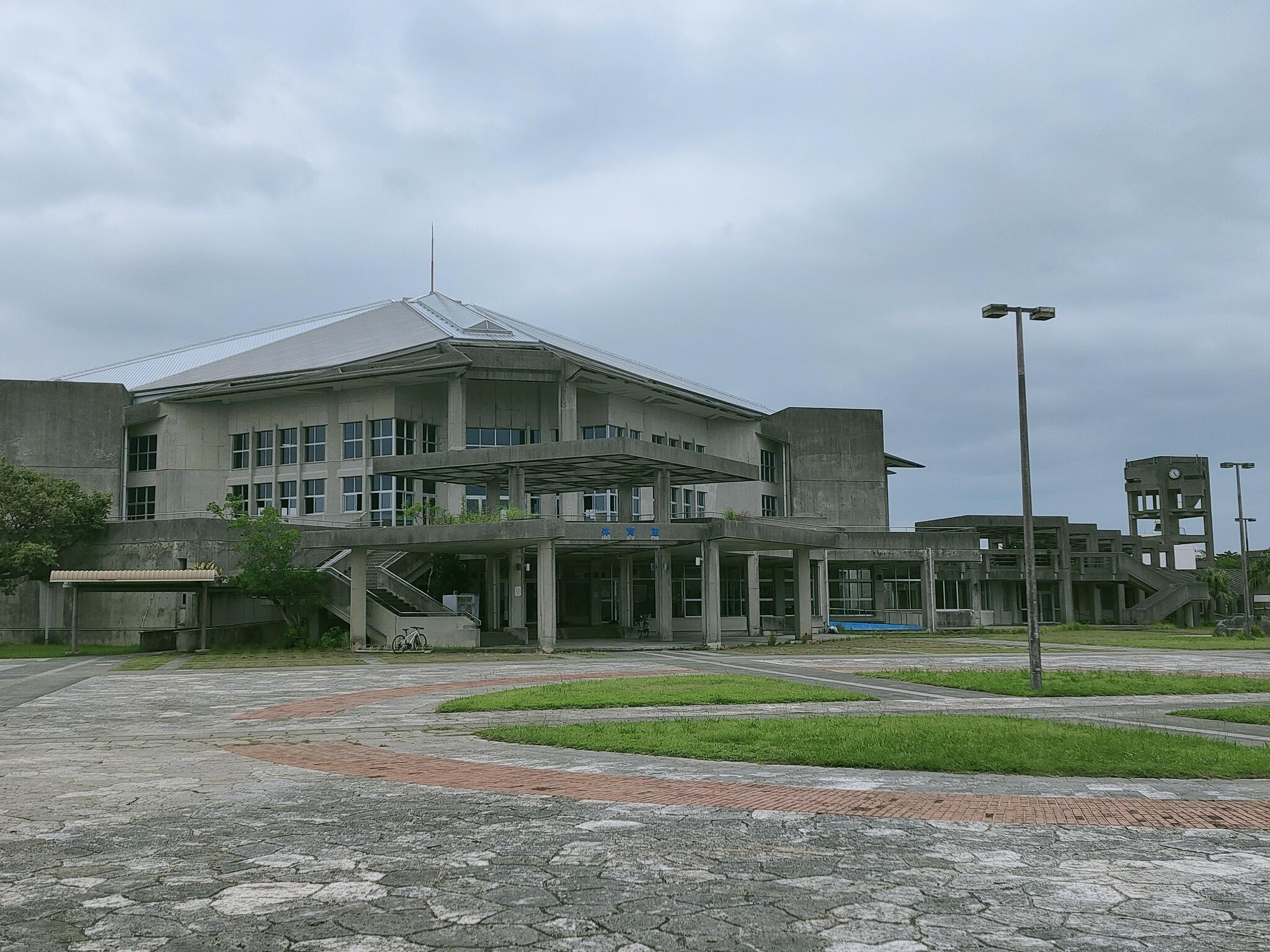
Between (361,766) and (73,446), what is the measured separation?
57.0 meters

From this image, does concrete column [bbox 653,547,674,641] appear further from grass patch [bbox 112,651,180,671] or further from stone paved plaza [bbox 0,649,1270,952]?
stone paved plaza [bbox 0,649,1270,952]

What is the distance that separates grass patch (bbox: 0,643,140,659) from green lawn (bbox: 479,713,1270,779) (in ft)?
120

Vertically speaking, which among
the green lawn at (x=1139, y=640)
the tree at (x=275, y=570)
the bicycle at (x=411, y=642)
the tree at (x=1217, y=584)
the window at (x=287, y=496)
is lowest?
the green lawn at (x=1139, y=640)

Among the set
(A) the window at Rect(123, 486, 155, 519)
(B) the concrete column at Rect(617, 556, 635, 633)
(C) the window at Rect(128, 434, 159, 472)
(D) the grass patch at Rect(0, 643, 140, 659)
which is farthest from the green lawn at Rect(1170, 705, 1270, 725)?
(C) the window at Rect(128, 434, 159, 472)

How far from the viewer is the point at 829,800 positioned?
1024 cm

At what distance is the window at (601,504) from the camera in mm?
62188

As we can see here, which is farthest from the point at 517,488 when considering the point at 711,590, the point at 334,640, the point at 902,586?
the point at 902,586

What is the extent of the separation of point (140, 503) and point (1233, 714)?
59.6 metres

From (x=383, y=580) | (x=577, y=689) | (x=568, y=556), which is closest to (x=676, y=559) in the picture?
(x=568, y=556)

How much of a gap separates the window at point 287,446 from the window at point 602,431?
642 inches

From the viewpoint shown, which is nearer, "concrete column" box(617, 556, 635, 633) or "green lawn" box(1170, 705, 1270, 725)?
"green lawn" box(1170, 705, 1270, 725)

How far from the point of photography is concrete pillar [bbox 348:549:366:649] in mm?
44125

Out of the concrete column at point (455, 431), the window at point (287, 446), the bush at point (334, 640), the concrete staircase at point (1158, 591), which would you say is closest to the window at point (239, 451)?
the window at point (287, 446)

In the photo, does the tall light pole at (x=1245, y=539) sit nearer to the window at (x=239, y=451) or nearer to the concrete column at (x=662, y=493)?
the concrete column at (x=662, y=493)
